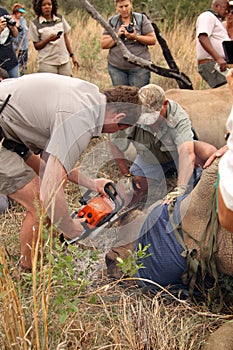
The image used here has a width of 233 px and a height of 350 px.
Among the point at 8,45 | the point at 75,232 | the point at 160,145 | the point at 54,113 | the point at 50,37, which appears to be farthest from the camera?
the point at 50,37

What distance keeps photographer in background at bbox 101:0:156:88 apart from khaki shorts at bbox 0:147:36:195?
2567 mm

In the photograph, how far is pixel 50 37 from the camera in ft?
21.0

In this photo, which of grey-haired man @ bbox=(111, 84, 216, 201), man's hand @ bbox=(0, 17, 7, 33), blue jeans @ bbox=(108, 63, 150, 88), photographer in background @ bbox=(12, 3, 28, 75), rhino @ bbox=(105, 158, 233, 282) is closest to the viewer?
rhino @ bbox=(105, 158, 233, 282)

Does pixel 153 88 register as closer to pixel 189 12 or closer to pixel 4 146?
pixel 4 146

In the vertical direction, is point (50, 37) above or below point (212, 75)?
above

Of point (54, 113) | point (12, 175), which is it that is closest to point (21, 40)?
point (12, 175)

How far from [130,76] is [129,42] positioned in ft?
1.13

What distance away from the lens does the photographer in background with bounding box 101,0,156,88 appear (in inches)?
224

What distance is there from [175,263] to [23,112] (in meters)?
1.26

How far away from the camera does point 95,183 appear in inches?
145

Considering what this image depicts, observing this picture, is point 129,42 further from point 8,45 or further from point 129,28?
point 8,45

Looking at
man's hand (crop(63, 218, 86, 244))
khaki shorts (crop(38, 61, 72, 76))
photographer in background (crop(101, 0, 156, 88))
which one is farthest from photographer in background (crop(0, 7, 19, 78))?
man's hand (crop(63, 218, 86, 244))

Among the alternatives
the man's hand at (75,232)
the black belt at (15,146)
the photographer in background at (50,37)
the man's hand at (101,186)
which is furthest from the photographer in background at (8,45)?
the man's hand at (75,232)

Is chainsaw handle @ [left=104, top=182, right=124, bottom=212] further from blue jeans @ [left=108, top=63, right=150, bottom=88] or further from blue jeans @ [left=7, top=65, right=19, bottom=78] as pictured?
blue jeans @ [left=7, top=65, right=19, bottom=78]
